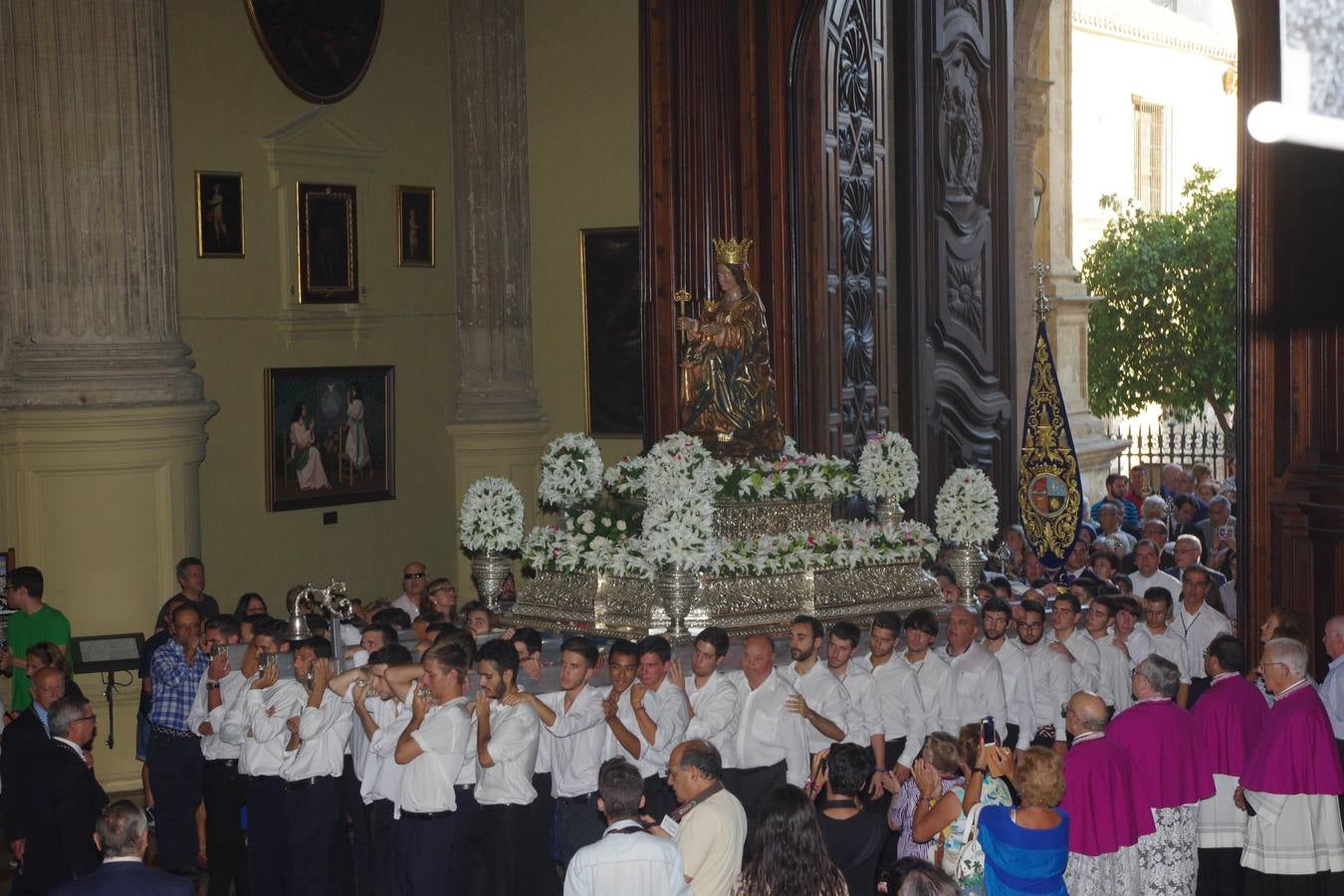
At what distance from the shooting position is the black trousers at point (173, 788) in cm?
953

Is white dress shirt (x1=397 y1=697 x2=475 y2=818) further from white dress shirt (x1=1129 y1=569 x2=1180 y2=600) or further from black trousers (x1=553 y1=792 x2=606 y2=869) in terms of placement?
white dress shirt (x1=1129 y1=569 x2=1180 y2=600)

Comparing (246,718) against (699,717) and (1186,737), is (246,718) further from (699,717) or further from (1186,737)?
(1186,737)

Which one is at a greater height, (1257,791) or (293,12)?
(293,12)

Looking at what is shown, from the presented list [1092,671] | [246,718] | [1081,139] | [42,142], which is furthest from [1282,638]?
[1081,139]

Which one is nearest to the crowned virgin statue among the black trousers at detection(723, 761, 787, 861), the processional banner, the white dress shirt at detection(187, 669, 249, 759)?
the processional banner

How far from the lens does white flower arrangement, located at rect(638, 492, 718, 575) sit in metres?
10.5

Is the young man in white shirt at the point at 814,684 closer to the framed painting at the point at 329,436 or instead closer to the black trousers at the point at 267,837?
the black trousers at the point at 267,837

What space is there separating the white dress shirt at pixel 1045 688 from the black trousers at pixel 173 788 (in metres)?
4.88

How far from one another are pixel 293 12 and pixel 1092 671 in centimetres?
926

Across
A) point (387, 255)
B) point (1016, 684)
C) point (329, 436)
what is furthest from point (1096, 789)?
point (387, 255)

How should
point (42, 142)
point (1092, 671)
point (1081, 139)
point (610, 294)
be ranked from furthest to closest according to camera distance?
1. point (1081, 139)
2. point (610, 294)
3. point (42, 142)
4. point (1092, 671)

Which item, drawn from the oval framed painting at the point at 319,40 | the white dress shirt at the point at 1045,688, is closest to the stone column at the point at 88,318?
the oval framed painting at the point at 319,40

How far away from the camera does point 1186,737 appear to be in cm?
787

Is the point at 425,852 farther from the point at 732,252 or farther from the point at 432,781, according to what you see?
the point at 732,252
